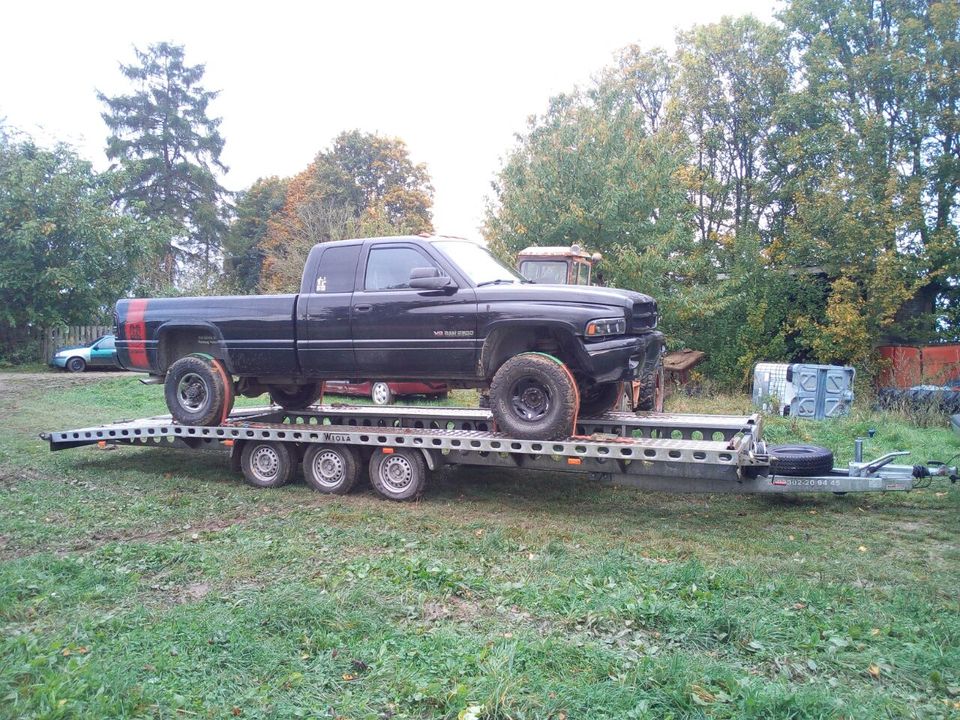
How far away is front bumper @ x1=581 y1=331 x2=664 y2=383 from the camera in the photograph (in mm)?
6945

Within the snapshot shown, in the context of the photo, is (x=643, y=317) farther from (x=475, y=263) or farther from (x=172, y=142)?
(x=172, y=142)

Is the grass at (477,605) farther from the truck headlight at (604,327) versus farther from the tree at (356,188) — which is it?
the tree at (356,188)

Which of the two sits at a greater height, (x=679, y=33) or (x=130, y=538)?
(x=679, y=33)

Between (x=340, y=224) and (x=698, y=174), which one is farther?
(x=340, y=224)

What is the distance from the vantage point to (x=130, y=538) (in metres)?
6.41

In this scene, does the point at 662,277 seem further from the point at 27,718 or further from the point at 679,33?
the point at 27,718

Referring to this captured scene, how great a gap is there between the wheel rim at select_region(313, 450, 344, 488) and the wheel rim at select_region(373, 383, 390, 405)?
749 centimetres

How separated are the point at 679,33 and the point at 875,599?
2936 centimetres

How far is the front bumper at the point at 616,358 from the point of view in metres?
6.95

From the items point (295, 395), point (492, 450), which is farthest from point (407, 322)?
point (295, 395)

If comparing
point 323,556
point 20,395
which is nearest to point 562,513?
point 323,556

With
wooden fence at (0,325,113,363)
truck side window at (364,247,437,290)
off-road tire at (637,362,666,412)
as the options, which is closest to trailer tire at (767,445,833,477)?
off-road tire at (637,362,666,412)

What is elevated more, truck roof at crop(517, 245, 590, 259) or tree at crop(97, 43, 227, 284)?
tree at crop(97, 43, 227, 284)

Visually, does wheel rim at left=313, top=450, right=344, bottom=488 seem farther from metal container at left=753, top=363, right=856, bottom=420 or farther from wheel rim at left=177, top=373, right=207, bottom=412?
metal container at left=753, top=363, right=856, bottom=420
